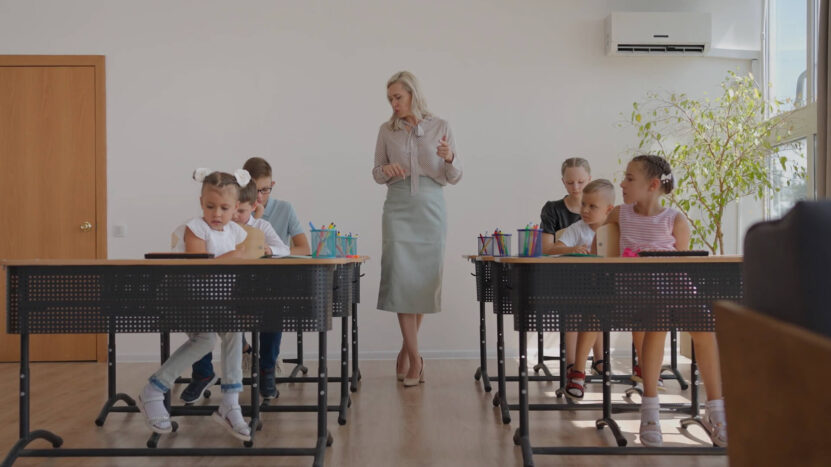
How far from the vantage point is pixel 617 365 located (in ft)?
16.0

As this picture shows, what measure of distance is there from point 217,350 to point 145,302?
115 inches

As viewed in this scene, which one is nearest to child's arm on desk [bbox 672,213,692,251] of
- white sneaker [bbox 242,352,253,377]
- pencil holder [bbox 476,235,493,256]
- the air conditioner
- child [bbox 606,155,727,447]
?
child [bbox 606,155,727,447]

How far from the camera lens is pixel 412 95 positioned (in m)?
4.00

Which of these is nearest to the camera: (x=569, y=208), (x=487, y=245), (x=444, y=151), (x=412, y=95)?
(x=487, y=245)

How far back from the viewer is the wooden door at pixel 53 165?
5.16 metres

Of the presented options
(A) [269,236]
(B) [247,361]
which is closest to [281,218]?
(A) [269,236]

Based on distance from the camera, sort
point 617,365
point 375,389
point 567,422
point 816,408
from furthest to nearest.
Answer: point 617,365, point 375,389, point 567,422, point 816,408

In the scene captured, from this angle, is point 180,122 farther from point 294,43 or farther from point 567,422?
point 567,422

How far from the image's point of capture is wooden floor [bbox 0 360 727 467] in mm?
2590

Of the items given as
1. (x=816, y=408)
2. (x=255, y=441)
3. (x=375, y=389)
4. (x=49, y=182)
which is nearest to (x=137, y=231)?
(x=49, y=182)

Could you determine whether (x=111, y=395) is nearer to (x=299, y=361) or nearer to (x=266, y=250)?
(x=266, y=250)

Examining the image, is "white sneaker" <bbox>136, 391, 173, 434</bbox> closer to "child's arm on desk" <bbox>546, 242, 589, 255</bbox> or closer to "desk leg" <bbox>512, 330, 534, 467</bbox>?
"desk leg" <bbox>512, 330, 534, 467</bbox>

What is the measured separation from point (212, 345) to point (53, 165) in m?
3.08

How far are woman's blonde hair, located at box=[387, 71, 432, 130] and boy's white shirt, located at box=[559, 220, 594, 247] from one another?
102 centimetres
